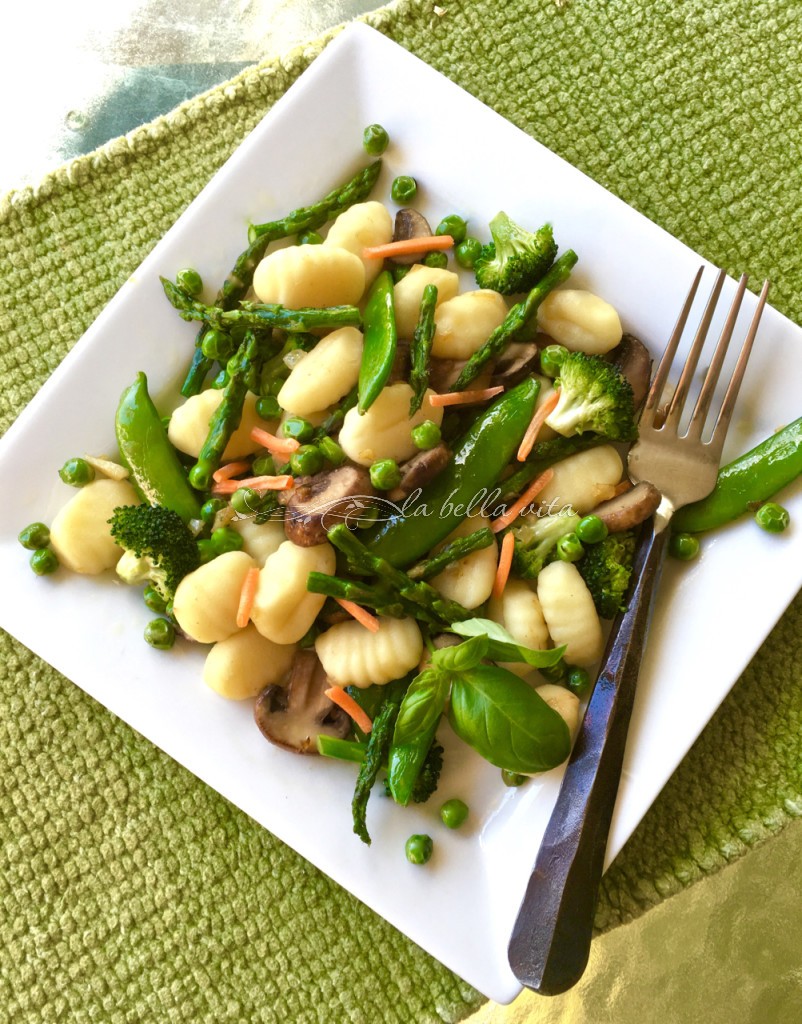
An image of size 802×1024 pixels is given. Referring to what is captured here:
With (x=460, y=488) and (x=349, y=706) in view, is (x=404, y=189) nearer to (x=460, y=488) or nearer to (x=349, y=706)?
(x=460, y=488)

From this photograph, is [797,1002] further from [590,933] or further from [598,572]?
[598,572]

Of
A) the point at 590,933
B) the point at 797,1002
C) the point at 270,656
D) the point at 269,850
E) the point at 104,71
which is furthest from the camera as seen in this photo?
the point at 104,71

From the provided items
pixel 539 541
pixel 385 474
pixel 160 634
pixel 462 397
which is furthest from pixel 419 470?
pixel 160 634

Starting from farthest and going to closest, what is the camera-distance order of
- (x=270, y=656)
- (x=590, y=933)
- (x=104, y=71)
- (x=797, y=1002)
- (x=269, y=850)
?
(x=104, y=71) → (x=797, y=1002) → (x=269, y=850) → (x=270, y=656) → (x=590, y=933)

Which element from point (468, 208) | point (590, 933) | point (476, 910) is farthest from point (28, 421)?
point (590, 933)

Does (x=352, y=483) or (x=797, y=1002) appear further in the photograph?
(x=797, y=1002)

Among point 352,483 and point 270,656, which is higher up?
point 352,483
